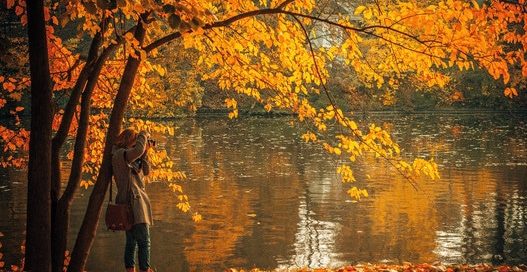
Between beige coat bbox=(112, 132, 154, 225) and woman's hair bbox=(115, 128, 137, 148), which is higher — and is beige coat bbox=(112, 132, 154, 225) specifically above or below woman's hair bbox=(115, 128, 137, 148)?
below

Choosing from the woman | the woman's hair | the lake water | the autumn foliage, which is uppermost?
the autumn foliage

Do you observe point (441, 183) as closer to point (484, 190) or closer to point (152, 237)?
point (484, 190)

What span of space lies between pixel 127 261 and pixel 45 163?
1863 mm

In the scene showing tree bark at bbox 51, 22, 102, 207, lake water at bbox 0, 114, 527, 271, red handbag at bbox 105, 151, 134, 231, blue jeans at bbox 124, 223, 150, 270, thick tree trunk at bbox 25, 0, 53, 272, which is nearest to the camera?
thick tree trunk at bbox 25, 0, 53, 272

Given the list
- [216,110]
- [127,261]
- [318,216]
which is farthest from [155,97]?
[216,110]

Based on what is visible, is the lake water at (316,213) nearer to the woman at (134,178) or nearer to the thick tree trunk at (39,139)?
the woman at (134,178)

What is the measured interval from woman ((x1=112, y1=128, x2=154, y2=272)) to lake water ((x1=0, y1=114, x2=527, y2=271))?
11.3 ft

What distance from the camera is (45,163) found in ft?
21.1

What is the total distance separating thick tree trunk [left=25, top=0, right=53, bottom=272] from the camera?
6305mm

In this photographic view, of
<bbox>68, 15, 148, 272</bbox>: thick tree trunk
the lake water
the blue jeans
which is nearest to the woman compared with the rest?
the blue jeans

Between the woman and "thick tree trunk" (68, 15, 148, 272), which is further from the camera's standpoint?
"thick tree trunk" (68, 15, 148, 272)

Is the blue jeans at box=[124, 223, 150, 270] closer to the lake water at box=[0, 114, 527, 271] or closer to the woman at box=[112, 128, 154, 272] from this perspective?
the woman at box=[112, 128, 154, 272]

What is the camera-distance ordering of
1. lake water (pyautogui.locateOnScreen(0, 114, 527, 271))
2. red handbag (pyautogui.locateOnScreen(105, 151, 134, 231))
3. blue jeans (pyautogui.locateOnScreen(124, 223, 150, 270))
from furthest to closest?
lake water (pyautogui.locateOnScreen(0, 114, 527, 271)) → blue jeans (pyautogui.locateOnScreen(124, 223, 150, 270)) → red handbag (pyautogui.locateOnScreen(105, 151, 134, 231))

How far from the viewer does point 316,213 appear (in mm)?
15797
